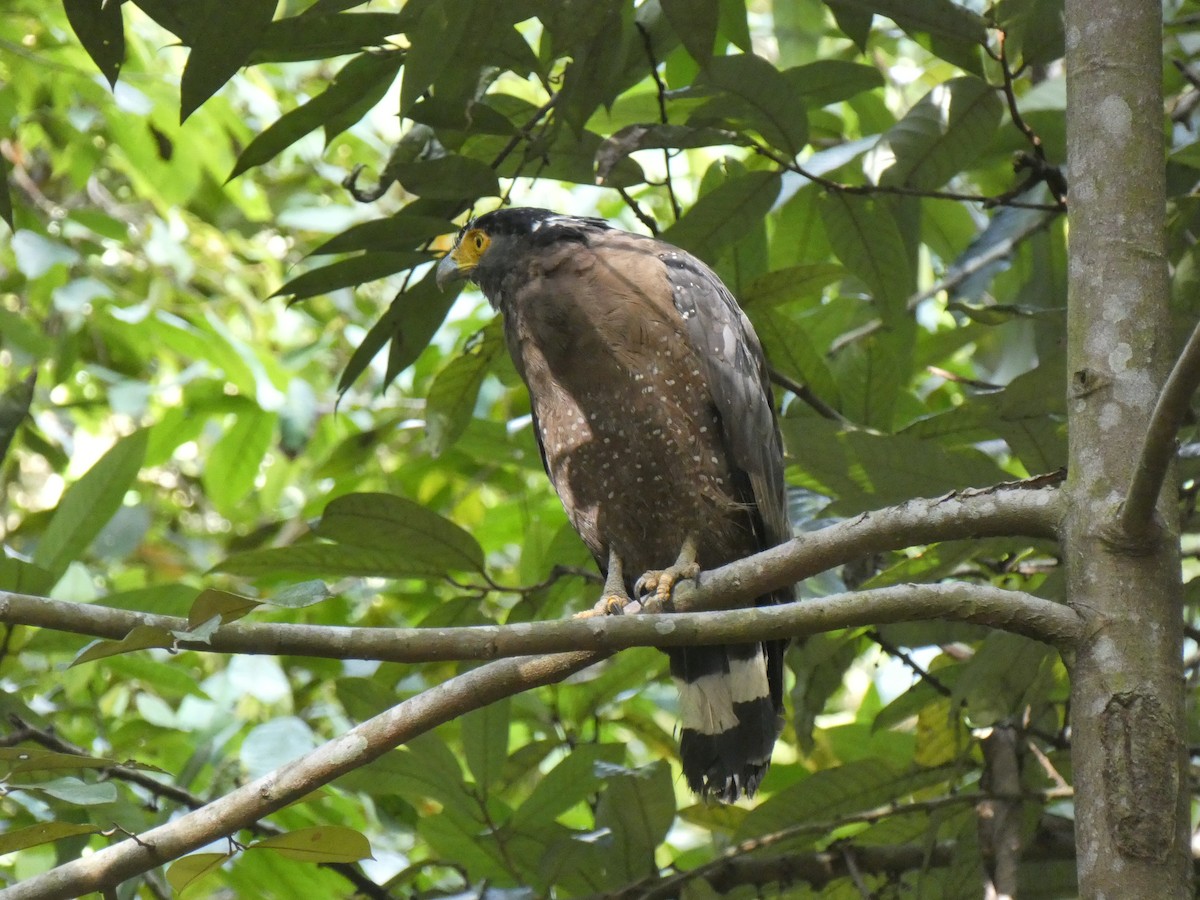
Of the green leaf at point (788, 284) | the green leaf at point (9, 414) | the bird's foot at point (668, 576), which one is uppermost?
the green leaf at point (788, 284)

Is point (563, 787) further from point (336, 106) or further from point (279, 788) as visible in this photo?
point (336, 106)

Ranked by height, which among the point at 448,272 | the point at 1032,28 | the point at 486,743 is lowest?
the point at 486,743

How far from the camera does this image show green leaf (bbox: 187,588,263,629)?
157cm

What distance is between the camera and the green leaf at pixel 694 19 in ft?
7.50

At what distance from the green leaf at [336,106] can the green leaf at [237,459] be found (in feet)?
8.99

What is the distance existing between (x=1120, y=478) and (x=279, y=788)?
4.56 ft

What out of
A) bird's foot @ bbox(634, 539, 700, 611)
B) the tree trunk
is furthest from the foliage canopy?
the tree trunk

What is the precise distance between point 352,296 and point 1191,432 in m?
4.68

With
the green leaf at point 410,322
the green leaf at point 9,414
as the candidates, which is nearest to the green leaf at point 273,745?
the green leaf at point 410,322

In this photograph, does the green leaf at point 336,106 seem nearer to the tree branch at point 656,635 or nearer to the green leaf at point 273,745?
the tree branch at point 656,635

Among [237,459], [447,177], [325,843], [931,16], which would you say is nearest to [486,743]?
[325,843]

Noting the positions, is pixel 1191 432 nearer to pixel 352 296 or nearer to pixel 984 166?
pixel 984 166

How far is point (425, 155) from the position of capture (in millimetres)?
3121

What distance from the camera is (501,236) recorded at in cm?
371
